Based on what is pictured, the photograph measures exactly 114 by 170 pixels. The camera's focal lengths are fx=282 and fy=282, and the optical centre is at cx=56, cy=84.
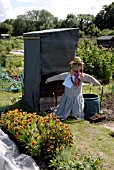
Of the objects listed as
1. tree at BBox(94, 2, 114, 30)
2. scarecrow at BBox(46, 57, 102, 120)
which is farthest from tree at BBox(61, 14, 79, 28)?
scarecrow at BBox(46, 57, 102, 120)

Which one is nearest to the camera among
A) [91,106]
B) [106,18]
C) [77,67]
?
[77,67]

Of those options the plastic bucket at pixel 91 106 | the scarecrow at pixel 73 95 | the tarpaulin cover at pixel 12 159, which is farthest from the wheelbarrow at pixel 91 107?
the tarpaulin cover at pixel 12 159

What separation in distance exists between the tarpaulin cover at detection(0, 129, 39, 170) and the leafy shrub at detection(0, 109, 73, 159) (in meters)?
0.12

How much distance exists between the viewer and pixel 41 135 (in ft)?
13.1

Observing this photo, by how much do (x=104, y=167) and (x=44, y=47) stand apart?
341cm

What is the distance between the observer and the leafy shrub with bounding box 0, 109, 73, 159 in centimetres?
388

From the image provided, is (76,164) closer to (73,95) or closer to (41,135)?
(41,135)

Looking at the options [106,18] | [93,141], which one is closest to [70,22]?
[106,18]

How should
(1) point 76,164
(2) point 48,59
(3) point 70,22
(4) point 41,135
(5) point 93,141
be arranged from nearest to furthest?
(1) point 76,164
(4) point 41,135
(5) point 93,141
(2) point 48,59
(3) point 70,22

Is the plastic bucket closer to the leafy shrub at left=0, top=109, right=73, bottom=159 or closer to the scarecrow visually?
the scarecrow

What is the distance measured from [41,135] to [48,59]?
298 centimetres

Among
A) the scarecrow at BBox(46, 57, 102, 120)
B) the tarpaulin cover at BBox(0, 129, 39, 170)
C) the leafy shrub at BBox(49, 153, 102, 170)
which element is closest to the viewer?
the leafy shrub at BBox(49, 153, 102, 170)

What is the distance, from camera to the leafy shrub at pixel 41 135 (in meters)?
3.88

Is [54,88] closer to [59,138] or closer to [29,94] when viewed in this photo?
[29,94]
